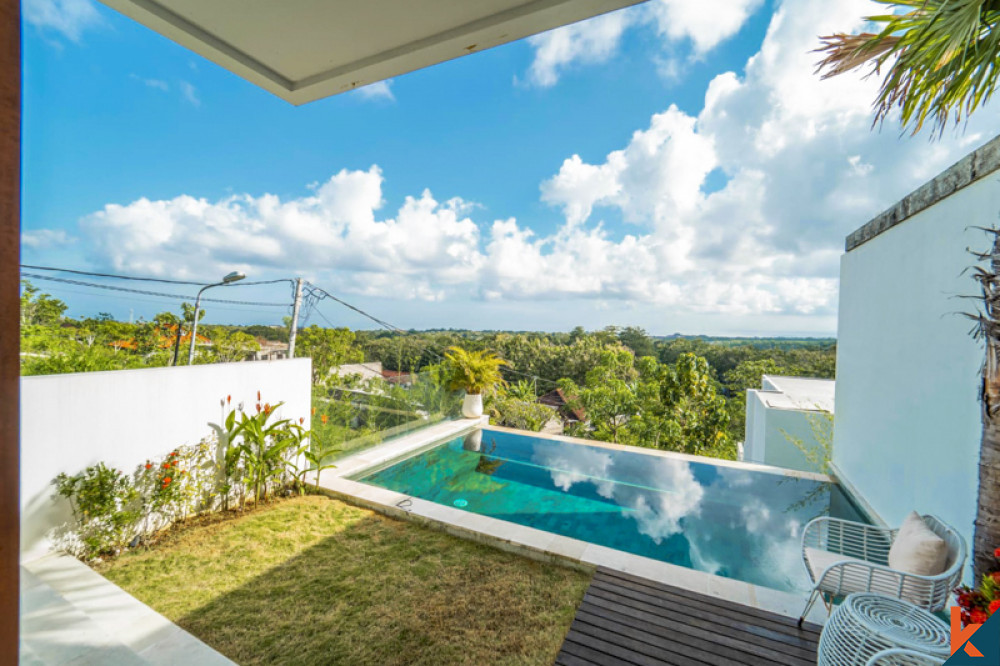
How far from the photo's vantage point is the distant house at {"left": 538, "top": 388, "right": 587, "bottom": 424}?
9.78 m

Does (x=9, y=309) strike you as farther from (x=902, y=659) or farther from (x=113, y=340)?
(x=113, y=340)

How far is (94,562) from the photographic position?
10.5 feet

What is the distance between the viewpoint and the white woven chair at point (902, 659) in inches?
67.7

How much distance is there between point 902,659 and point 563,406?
8628 mm

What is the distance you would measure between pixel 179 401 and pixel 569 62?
15549mm

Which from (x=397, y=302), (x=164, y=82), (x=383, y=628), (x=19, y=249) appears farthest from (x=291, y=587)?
(x=397, y=302)

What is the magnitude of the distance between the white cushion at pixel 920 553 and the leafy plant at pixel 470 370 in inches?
242

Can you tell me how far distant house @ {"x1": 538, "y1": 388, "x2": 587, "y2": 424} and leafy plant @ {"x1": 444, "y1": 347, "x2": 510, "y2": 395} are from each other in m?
1.77

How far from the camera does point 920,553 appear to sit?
2.44 meters

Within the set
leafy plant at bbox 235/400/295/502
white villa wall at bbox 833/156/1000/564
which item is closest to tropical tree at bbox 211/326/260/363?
leafy plant at bbox 235/400/295/502

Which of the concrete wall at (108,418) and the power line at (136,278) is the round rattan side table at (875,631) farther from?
the power line at (136,278)

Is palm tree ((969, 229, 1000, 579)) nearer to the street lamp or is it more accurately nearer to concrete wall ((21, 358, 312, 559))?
concrete wall ((21, 358, 312, 559))

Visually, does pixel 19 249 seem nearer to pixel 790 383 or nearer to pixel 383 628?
pixel 383 628

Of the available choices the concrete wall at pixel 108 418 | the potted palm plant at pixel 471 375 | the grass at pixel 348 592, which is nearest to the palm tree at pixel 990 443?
the grass at pixel 348 592
